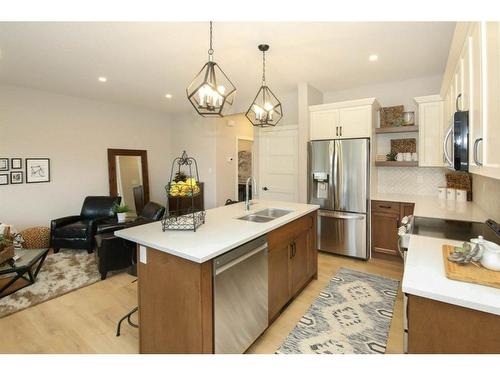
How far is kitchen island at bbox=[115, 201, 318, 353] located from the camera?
144 centimetres

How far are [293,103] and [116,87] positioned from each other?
10.1ft

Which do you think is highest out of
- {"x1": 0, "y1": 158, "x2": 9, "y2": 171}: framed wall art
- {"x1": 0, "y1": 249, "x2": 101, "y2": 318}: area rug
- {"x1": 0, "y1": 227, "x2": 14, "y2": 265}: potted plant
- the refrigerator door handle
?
{"x1": 0, "y1": 158, "x2": 9, "y2": 171}: framed wall art

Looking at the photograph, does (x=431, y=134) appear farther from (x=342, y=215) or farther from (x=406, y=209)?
(x=342, y=215)

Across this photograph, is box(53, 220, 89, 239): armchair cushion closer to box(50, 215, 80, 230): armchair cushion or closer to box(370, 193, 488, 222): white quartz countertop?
box(50, 215, 80, 230): armchair cushion

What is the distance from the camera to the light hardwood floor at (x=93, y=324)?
6.43 ft

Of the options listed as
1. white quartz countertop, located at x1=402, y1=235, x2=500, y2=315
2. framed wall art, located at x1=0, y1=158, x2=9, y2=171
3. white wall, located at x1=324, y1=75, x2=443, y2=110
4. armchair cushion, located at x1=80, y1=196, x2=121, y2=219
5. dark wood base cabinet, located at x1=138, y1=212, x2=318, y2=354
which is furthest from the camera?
armchair cushion, located at x1=80, y1=196, x2=121, y2=219

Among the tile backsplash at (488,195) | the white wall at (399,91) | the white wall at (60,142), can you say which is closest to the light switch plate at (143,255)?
the tile backsplash at (488,195)

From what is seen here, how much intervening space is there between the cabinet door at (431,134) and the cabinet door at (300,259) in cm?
203

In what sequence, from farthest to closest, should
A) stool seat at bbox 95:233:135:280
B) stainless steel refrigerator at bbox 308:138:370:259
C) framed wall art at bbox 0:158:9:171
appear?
framed wall art at bbox 0:158:9:171 → stainless steel refrigerator at bbox 308:138:370:259 → stool seat at bbox 95:233:135:280

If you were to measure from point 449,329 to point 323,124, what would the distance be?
3.33m

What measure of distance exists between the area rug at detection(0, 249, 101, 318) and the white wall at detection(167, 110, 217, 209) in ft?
8.78

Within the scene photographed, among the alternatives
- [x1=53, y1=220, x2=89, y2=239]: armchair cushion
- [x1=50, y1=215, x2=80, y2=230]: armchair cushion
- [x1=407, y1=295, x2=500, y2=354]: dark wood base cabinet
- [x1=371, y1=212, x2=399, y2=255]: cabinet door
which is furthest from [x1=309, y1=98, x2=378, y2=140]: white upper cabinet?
[x1=50, y1=215, x2=80, y2=230]: armchair cushion

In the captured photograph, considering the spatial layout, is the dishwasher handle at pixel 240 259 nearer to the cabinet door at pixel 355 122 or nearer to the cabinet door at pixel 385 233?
the cabinet door at pixel 385 233
